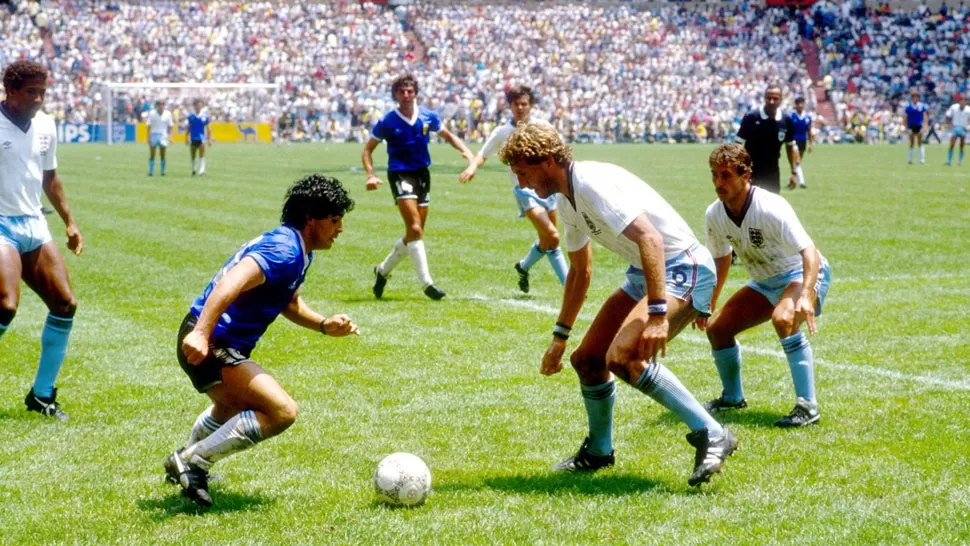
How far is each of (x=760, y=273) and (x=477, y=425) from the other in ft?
6.65

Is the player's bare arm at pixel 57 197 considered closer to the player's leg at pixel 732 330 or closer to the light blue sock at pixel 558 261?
the player's leg at pixel 732 330

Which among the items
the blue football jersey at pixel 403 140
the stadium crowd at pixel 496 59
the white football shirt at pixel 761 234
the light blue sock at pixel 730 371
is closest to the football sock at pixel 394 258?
the blue football jersey at pixel 403 140

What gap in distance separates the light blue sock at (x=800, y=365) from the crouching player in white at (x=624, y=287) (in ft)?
Result: 4.64

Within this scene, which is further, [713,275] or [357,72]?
[357,72]

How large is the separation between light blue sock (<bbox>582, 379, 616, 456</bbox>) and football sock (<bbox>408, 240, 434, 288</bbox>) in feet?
20.6

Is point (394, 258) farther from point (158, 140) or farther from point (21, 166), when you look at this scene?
point (158, 140)

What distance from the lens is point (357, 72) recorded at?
205 ft

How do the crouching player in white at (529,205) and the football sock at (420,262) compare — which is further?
the football sock at (420,262)

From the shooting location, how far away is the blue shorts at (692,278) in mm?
5926

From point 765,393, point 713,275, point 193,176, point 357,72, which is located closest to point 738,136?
point 765,393

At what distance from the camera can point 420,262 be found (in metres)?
12.4

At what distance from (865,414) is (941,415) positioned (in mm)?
451

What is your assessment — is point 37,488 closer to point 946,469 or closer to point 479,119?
point 946,469

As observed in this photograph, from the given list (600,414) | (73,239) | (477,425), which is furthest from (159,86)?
(600,414)
